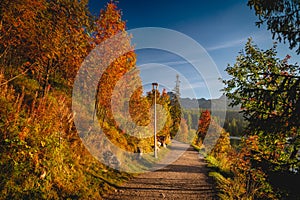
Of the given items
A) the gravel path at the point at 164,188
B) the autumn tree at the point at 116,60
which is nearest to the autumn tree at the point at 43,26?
the autumn tree at the point at 116,60

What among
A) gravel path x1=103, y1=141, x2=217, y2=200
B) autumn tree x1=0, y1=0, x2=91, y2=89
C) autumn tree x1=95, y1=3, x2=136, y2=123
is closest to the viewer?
autumn tree x1=0, y1=0, x2=91, y2=89

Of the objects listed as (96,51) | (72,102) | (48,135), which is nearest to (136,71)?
(96,51)

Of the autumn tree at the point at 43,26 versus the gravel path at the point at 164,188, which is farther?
the gravel path at the point at 164,188

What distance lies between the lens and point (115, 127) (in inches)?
599

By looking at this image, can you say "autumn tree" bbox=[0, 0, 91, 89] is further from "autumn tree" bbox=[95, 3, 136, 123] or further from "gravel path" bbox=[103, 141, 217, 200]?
"gravel path" bbox=[103, 141, 217, 200]

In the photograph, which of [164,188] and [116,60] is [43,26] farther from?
[164,188]

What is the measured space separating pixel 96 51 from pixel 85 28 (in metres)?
3.42

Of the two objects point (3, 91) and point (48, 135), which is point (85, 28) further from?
point (48, 135)

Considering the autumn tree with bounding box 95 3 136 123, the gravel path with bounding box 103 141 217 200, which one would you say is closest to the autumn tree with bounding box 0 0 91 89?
the autumn tree with bounding box 95 3 136 123

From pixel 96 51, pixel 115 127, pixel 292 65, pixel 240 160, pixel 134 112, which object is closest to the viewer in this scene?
pixel 292 65

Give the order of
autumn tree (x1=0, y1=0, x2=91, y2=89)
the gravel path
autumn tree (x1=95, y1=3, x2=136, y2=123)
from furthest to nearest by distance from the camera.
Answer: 1. autumn tree (x1=95, y1=3, x2=136, y2=123)
2. the gravel path
3. autumn tree (x1=0, y1=0, x2=91, y2=89)

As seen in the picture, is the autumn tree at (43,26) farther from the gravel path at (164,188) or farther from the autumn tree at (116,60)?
the gravel path at (164,188)

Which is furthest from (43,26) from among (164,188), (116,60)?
(164,188)

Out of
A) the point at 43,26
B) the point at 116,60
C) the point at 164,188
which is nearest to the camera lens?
the point at 43,26
